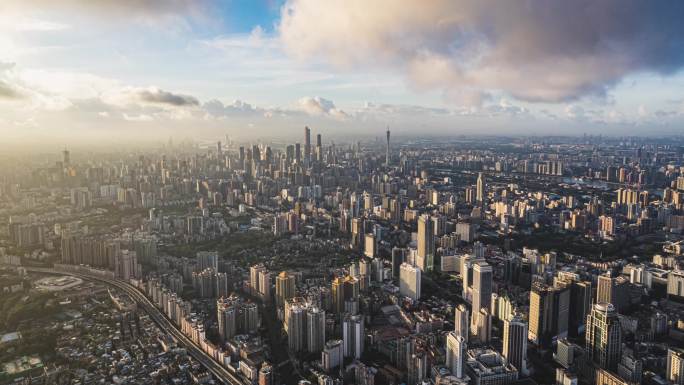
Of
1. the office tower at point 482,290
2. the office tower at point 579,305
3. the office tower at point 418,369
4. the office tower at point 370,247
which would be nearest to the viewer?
the office tower at point 418,369

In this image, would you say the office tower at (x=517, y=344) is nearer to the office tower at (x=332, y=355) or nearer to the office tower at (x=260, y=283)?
the office tower at (x=332, y=355)

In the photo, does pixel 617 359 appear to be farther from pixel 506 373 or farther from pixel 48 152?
pixel 48 152

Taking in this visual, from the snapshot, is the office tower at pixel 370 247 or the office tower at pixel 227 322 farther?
the office tower at pixel 370 247

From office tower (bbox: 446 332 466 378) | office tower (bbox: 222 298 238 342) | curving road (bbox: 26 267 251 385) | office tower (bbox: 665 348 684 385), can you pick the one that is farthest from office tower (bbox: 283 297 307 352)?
office tower (bbox: 665 348 684 385)

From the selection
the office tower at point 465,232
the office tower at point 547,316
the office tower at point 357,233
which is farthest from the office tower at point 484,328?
the office tower at point 465,232

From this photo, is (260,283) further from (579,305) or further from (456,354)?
(579,305)

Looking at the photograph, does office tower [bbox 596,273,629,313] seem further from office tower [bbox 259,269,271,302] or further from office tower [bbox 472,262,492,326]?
office tower [bbox 259,269,271,302]

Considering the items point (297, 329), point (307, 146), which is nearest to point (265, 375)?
point (297, 329)
